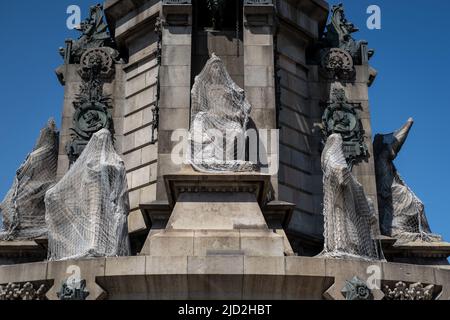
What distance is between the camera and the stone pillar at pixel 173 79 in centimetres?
2092

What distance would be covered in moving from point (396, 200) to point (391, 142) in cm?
202

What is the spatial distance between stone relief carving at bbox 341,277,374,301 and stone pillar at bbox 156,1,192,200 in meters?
6.43

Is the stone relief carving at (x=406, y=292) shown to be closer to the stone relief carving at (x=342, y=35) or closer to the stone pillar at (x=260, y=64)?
the stone pillar at (x=260, y=64)

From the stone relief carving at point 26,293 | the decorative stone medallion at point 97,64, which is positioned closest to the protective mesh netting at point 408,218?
the decorative stone medallion at point 97,64

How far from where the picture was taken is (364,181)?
23.2 metres

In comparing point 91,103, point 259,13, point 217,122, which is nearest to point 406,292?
point 217,122

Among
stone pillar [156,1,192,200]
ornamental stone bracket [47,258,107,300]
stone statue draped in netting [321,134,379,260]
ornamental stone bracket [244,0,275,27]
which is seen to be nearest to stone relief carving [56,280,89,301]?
ornamental stone bracket [47,258,107,300]

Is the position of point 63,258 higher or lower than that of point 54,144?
lower

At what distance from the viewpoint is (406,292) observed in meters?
16.1

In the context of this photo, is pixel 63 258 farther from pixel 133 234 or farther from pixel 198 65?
pixel 198 65
